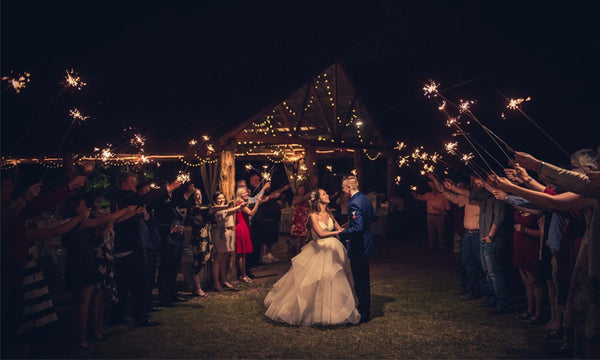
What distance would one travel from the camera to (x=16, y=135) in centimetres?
1102

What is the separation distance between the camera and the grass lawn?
528 cm

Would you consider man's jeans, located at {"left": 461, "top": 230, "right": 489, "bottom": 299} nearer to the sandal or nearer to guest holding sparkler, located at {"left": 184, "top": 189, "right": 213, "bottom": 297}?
the sandal

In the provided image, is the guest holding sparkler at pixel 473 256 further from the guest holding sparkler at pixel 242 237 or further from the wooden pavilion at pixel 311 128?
the wooden pavilion at pixel 311 128

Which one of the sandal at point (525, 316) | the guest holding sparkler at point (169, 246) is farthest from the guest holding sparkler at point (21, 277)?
the sandal at point (525, 316)

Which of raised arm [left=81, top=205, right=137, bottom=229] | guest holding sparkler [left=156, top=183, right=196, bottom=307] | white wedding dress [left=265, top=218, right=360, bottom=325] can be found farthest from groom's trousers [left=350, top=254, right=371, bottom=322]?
raised arm [left=81, top=205, right=137, bottom=229]

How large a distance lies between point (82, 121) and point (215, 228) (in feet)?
18.7

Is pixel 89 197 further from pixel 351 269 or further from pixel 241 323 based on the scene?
pixel 351 269

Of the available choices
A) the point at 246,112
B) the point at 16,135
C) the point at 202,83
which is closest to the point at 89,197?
the point at 246,112

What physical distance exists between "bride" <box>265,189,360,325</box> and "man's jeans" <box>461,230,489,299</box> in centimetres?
229

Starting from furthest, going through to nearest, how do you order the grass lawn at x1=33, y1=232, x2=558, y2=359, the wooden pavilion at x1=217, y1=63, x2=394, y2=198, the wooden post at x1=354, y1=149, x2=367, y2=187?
the wooden post at x1=354, y1=149, x2=367, y2=187
the wooden pavilion at x1=217, y1=63, x2=394, y2=198
the grass lawn at x1=33, y1=232, x2=558, y2=359

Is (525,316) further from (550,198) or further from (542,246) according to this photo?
(550,198)

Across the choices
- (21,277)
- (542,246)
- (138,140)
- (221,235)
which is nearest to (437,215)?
(221,235)

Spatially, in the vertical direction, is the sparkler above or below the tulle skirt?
above

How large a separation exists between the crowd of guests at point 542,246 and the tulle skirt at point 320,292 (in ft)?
7.50
